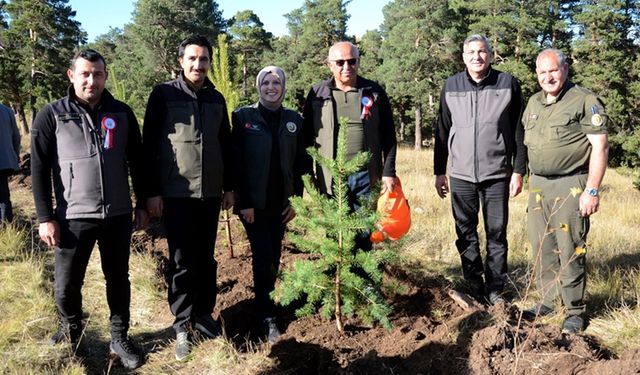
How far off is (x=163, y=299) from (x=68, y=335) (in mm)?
1316

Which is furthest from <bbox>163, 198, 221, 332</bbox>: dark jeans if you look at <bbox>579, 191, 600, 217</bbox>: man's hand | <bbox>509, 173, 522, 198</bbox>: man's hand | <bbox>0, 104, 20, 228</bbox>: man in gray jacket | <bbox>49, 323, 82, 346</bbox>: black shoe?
<bbox>0, 104, 20, 228</bbox>: man in gray jacket

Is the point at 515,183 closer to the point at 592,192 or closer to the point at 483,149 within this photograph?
the point at 483,149

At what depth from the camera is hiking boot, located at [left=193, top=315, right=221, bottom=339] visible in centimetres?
366

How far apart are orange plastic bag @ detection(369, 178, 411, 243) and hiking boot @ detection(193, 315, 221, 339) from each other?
4.99 feet

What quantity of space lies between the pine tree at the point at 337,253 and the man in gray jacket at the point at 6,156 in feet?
17.7

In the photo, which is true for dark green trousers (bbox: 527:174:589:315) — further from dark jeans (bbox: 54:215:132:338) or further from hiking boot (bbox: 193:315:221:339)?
dark jeans (bbox: 54:215:132:338)

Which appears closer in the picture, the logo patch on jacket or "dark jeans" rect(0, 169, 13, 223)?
the logo patch on jacket

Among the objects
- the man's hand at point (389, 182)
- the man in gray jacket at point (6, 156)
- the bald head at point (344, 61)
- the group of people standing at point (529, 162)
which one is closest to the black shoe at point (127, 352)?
the man's hand at point (389, 182)

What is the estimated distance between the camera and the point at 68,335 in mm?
3457

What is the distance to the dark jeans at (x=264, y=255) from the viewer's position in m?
3.61

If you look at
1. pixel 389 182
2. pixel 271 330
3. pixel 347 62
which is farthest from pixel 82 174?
pixel 389 182

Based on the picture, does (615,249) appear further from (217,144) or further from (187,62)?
(187,62)

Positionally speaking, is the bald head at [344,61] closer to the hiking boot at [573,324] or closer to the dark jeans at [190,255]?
the dark jeans at [190,255]

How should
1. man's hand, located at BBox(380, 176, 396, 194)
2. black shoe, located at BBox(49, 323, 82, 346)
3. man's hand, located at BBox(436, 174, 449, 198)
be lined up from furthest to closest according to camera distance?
1. man's hand, located at BBox(436, 174, 449, 198)
2. man's hand, located at BBox(380, 176, 396, 194)
3. black shoe, located at BBox(49, 323, 82, 346)
